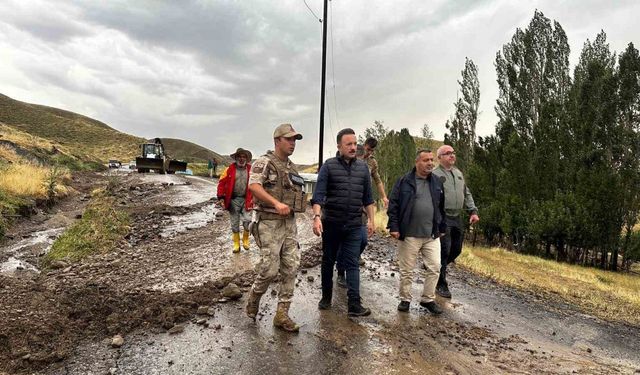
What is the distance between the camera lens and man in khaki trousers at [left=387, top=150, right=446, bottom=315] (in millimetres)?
5375

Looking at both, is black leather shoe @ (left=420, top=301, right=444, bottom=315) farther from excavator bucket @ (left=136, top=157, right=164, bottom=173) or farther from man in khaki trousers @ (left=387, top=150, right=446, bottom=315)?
excavator bucket @ (left=136, top=157, right=164, bottom=173)

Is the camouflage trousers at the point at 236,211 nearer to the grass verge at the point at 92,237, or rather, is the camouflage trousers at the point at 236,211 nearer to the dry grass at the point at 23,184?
the grass verge at the point at 92,237

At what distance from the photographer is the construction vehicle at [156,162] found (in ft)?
113

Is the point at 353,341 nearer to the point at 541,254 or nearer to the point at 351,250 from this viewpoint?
the point at 351,250

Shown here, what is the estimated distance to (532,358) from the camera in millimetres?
4480

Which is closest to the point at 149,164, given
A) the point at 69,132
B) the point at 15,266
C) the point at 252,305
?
the point at 15,266

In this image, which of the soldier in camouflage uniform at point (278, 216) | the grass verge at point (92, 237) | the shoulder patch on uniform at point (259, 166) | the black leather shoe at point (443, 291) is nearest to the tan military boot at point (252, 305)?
the soldier in camouflage uniform at point (278, 216)

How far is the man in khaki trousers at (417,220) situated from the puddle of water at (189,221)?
6.67 m

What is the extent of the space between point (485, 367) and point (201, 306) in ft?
10.2

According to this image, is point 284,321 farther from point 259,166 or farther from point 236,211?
point 236,211

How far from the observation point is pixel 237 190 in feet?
28.3

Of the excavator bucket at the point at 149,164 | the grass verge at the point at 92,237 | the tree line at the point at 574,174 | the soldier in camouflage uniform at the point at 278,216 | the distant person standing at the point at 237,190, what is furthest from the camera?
the excavator bucket at the point at 149,164

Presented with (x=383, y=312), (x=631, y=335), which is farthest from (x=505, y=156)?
(x=383, y=312)

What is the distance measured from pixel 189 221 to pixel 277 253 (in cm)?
876
